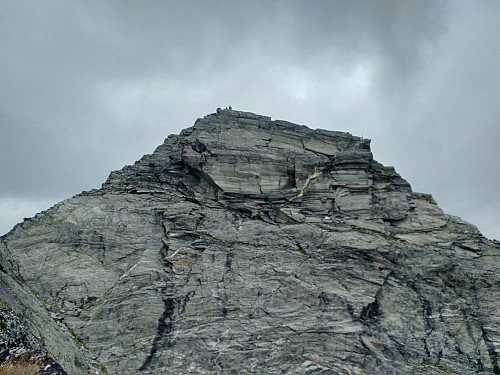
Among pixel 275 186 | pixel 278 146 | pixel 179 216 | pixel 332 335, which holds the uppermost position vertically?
pixel 278 146

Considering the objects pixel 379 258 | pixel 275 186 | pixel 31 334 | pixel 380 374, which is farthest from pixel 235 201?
pixel 31 334

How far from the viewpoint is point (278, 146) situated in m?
51.9

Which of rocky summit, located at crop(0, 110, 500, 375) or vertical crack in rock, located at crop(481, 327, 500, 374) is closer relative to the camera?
rocky summit, located at crop(0, 110, 500, 375)

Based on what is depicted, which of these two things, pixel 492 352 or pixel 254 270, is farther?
pixel 254 270

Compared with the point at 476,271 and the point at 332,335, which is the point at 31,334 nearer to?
the point at 332,335

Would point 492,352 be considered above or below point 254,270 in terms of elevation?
below

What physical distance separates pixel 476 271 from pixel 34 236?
41.9m

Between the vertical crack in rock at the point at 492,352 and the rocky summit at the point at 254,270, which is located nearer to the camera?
the rocky summit at the point at 254,270

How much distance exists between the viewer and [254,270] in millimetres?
38125

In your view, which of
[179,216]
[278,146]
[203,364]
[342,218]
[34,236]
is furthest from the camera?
[278,146]

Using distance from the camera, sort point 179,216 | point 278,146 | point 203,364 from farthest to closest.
Answer: point 278,146
point 179,216
point 203,364

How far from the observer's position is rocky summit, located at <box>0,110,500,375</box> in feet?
104

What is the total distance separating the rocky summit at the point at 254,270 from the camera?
31.8 meters

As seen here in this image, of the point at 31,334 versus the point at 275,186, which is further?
the point at 275,186
